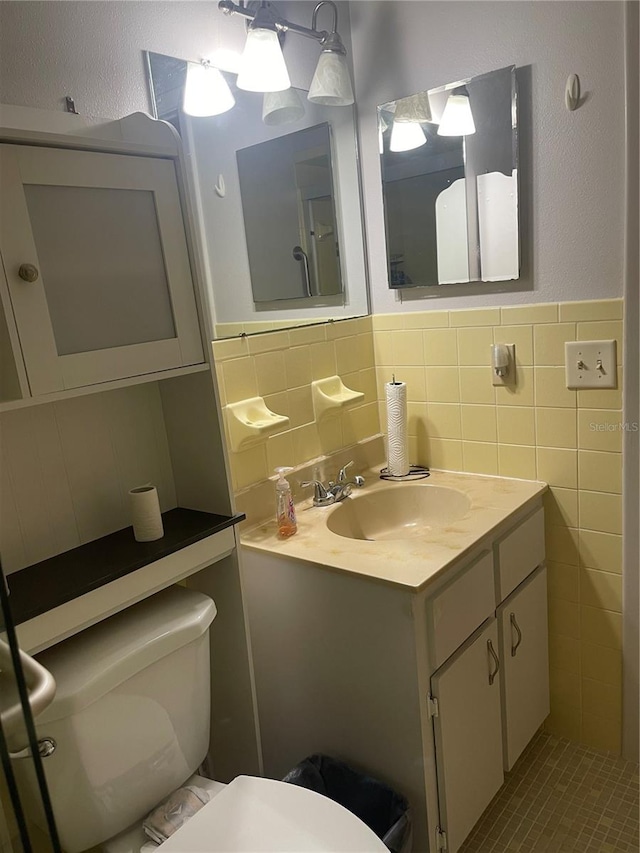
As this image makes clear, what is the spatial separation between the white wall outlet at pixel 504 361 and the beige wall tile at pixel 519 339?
0.6 inches

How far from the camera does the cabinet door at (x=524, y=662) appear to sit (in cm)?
174

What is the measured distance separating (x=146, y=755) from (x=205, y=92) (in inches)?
59.7

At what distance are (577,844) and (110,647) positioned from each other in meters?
1.31

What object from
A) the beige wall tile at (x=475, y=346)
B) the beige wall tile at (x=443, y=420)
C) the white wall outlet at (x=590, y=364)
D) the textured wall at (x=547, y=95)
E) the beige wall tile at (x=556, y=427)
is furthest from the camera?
the beige wall tile at (x=443, y=420)

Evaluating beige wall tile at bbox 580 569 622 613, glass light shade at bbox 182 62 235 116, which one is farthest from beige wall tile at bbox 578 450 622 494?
glass light shade at bbox 182 62 235 116

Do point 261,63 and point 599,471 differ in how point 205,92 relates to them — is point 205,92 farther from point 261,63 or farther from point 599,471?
point 599,471

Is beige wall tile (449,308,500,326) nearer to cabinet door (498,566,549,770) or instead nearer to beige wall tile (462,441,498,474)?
beige wall tile (462,441,498,474)

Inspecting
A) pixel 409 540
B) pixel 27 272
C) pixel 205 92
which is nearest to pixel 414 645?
pixel 409 540

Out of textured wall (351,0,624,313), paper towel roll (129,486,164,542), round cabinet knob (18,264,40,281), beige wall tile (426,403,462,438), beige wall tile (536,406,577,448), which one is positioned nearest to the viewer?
round cabinet knob (18,264,40,281)

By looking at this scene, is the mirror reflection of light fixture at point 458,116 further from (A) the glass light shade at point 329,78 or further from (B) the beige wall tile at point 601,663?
(B) the beige wall tile at point 601,663

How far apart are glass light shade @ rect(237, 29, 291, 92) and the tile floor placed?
79.9 inches

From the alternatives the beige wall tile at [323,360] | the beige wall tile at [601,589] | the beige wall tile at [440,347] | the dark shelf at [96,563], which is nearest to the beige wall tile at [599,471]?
the beige wall tile at [601,589]

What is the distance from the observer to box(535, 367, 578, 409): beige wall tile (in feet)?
5.91

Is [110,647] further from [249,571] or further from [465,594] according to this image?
[465,594]
